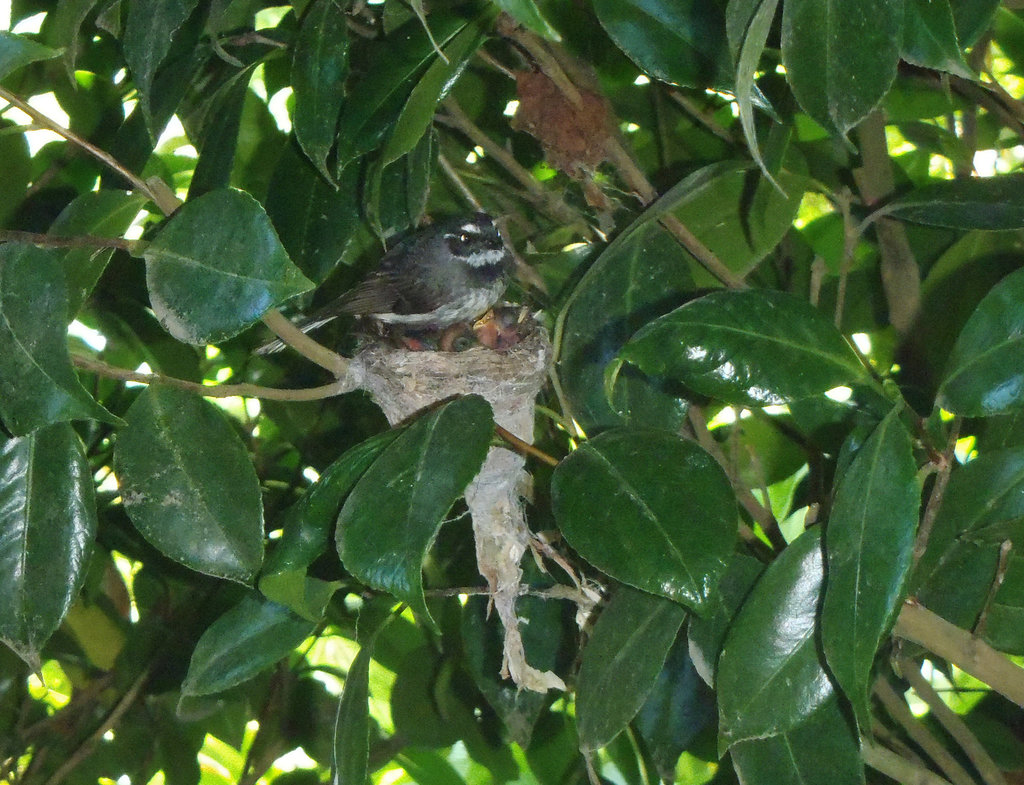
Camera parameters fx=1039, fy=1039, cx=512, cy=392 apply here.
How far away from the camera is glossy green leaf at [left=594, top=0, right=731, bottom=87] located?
1152mm

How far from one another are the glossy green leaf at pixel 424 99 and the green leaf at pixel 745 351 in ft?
1.21

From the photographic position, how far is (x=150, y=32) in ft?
3.67

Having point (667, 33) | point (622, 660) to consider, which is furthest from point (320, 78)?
point (622, 660)

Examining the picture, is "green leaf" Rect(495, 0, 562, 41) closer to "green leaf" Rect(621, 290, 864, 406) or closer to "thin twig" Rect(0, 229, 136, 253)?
"green leaf" Rect(621, 290, 864, 406)

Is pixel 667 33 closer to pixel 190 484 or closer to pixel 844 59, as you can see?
pixel 844 59

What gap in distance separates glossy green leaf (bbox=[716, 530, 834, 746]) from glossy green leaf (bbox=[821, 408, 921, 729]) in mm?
98

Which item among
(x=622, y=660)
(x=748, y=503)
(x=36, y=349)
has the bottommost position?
(x=748, y=503)

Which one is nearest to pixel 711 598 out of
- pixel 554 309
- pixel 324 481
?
pixel 324 481

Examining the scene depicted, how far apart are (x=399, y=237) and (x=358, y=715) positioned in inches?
69.3

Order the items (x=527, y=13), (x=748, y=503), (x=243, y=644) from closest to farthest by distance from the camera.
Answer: (x=527, y=13) → (x=243, y=644) → (x=748, y=503)

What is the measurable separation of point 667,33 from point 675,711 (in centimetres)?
89

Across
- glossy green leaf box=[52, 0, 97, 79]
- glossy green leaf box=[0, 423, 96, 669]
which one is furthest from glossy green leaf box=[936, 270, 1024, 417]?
glossy green leaf box=[52, 0, 97, 79]

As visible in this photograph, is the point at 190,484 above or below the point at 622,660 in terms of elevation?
above

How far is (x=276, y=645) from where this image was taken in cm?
124
